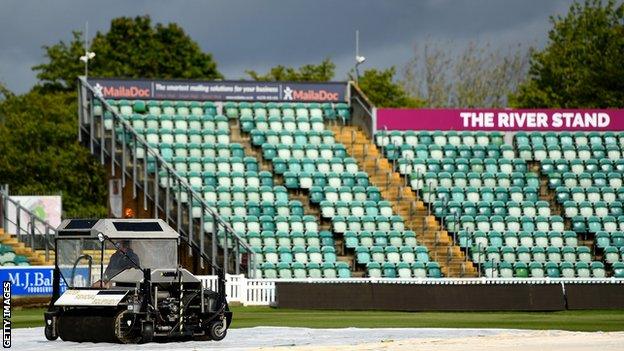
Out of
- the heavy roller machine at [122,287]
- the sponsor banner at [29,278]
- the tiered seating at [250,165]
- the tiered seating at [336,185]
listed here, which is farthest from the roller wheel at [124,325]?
the tiered seating at [336,185]

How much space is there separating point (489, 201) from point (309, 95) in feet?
30.3

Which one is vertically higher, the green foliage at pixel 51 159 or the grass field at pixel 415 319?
the green foliage at pixel 51 159

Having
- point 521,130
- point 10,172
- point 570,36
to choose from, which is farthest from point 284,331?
point 570,36

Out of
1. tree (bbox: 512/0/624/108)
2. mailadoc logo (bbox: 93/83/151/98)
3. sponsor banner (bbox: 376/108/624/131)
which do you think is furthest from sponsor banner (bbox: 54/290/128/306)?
tree (bbox: 512/0/624/108)

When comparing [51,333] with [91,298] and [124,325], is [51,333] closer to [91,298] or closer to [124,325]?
[91,298]

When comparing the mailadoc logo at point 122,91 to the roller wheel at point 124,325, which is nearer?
the roller wheel at point 124,325

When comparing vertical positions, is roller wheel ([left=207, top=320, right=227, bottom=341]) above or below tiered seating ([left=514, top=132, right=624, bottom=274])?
below

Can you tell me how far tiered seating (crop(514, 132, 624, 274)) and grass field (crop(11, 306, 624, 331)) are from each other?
43.0 ft

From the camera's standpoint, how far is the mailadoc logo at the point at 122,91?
59.7m

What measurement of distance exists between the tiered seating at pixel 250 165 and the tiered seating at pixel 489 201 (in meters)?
3.22

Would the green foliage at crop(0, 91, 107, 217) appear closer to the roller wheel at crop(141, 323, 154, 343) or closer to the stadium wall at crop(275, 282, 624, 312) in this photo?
the stadium wall at crop(275, 282, 624, 312)

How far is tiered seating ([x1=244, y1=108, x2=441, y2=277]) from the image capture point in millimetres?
54000

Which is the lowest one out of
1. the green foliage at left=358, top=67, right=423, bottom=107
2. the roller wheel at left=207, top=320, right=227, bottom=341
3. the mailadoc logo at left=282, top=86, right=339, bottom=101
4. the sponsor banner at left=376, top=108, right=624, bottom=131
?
the roller wheel at left=207, top=320, right=227, bottom=341

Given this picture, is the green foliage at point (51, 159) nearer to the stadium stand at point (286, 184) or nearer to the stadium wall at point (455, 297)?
the stadium stand at point (286, 184)
